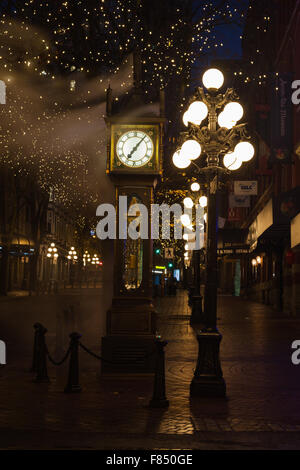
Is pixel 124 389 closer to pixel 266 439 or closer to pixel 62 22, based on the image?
pixel 266 439

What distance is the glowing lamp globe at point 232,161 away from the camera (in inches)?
455

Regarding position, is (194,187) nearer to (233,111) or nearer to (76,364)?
(233,111)

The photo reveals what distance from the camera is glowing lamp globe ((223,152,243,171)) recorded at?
11.5 meters

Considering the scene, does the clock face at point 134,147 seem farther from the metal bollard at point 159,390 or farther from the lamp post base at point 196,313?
the lamp post base at point 196,313

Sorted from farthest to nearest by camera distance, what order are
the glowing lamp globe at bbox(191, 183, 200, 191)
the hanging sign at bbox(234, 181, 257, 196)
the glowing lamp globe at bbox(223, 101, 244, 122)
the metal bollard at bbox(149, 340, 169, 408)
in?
1. the hanging sign at bbox(234, 181, 257, 196)
2. the glowing lamp globe at bbox(191, 183, 200, 191)
3. the glowing lamp globe at bbox(223, 101, 244, 122)
4. the metal bollard at bbox(149, 340, 169, 408)

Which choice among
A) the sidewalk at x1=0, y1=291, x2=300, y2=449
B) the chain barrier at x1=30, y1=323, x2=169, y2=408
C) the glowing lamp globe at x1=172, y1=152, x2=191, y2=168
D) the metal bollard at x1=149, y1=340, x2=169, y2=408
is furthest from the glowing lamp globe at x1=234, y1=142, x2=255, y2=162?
the metal bollard at x1=149, y1=340, x2=169, y2=408

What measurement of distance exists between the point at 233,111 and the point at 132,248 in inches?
125

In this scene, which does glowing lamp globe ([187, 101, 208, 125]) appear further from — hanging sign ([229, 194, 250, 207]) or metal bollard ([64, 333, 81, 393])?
hanging sign ([229, 194, 250, 207])

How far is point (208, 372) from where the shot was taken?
980 centimetres

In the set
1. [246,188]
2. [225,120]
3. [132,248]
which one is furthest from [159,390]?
[246,188]

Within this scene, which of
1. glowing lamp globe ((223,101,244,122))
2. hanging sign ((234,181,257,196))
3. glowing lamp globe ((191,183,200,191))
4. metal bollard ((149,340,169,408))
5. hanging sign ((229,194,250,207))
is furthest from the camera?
hanging sign ((229,194,250,207))

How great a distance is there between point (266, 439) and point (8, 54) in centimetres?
1416

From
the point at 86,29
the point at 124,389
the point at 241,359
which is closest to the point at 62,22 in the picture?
the point at 86,29

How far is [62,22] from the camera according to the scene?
1892 centimetres
